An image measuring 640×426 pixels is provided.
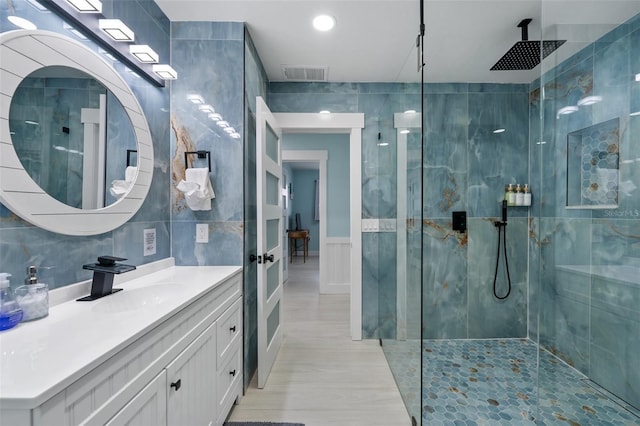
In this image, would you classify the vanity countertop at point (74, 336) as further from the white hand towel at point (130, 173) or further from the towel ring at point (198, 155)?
the towel ring at point (198, 155)

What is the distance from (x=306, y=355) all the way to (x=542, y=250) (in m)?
1.96

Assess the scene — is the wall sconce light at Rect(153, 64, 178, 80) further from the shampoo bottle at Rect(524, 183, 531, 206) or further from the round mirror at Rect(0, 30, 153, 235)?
the shampoo bottle at Rect(524, 183, 531, 206)

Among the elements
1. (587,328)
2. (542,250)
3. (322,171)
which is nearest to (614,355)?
(587,328)

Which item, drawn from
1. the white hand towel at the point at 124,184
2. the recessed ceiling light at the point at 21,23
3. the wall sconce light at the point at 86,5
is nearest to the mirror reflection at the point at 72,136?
the white hand towel at the point at 124,184

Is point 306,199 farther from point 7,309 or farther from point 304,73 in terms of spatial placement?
point 7,309

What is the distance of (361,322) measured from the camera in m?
2.75

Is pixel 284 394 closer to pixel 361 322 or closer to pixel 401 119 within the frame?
pixel 361 322

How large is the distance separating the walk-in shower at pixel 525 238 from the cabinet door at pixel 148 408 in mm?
1246

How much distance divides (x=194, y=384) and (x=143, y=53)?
1727 millimetres

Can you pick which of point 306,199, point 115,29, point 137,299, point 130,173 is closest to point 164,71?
point 115,29

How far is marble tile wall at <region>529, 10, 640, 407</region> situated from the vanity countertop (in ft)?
6.25

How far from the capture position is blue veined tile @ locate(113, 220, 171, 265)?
4.79 ft

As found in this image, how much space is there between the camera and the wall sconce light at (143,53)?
1.50 metres

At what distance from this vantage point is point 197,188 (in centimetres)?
178
